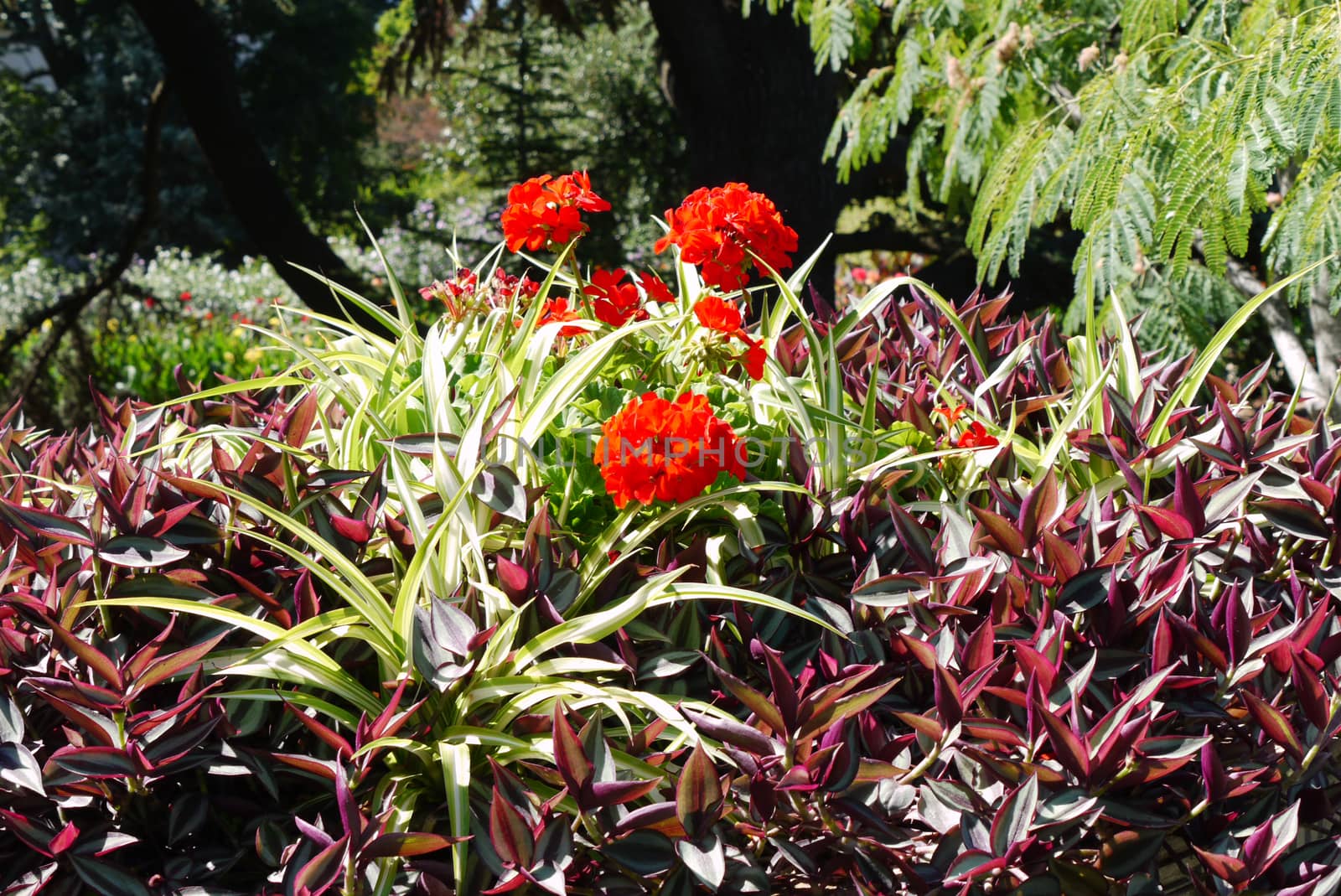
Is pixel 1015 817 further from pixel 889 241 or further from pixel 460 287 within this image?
pixel 889 241

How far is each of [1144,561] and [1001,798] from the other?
358 mm

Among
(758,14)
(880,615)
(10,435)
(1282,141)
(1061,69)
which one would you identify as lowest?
(880,615)

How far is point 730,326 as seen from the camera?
4.95 feet

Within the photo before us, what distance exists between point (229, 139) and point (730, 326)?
4091 mm

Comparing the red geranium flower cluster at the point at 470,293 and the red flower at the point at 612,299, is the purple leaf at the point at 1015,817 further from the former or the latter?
the red geranium flower cluster at the point at 470,293

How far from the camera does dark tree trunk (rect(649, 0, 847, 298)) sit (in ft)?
15.8

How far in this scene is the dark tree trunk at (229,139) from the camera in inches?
183

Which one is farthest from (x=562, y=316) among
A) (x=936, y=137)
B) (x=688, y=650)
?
(x=936, y=137)

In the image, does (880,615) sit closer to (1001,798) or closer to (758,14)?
(1001,798)

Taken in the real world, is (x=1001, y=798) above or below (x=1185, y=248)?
below

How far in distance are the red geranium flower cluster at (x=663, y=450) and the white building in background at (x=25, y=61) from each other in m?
19.2

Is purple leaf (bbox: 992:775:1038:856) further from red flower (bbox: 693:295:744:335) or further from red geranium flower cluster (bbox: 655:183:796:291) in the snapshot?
red geranium flower cluster (bbox: 655:183:796:291)

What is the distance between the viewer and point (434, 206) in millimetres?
13445

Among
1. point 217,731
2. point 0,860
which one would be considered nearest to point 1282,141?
point 217,731
